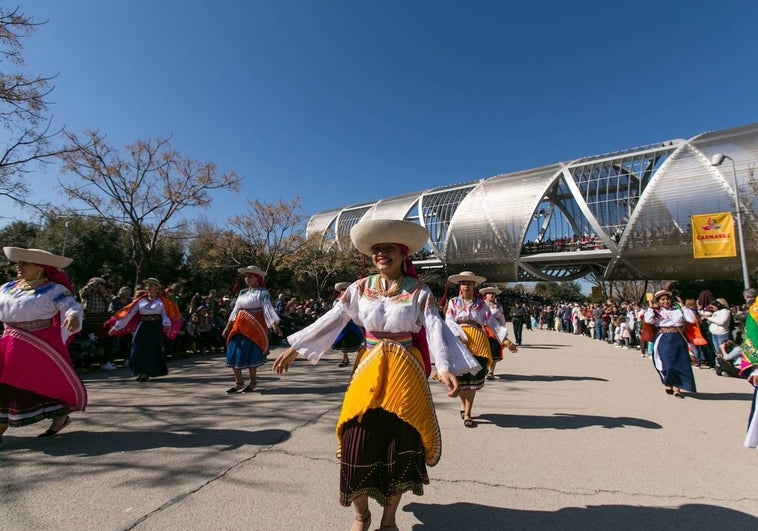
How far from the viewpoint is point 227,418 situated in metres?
4.96

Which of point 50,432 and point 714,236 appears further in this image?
point 714,236

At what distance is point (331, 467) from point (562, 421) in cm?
326

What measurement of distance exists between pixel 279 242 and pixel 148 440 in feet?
96.3

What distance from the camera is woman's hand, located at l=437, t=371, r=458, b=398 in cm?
241

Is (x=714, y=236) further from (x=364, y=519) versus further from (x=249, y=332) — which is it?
(x=364, y=519)

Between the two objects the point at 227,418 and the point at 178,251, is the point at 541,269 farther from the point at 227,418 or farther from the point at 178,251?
the point at 227,418

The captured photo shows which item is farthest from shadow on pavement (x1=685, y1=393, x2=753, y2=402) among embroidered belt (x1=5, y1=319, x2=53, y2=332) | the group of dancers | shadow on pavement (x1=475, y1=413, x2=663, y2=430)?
embroidered belt (x1=5, y1=319, x2=53, y2=332)

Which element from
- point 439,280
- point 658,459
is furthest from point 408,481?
point 439,280

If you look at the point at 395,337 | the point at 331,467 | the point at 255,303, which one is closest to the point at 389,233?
the point at 395,337

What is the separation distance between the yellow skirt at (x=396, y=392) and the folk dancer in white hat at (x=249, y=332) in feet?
13.2

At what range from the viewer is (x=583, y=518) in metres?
2.71

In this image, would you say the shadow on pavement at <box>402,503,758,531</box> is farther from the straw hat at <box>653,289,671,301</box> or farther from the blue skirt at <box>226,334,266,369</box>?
the straw hat at <box>653,289,671,301</box>

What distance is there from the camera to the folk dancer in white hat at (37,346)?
3891 millimetres

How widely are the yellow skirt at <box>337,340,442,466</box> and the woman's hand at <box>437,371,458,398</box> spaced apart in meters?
0.15
